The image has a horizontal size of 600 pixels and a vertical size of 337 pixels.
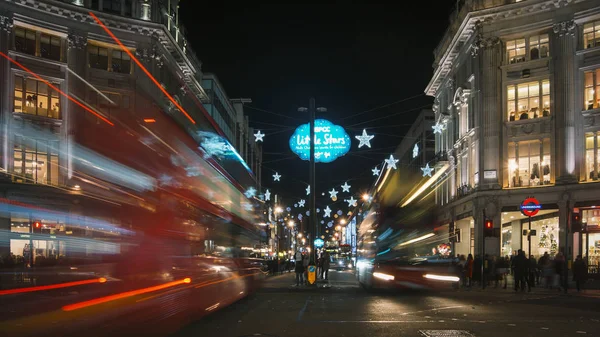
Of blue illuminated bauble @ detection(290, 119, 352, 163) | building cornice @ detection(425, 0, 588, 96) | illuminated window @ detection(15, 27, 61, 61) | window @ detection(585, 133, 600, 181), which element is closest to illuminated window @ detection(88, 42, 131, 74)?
illuminated window @ detection(15, 27, 61, 61)

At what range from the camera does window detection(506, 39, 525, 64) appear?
148ft

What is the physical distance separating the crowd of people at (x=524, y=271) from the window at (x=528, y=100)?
468 inches

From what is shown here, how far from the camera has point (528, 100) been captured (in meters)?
44.4

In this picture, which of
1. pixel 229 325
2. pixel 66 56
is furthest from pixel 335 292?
pixel 66 56

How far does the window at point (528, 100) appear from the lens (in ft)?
143

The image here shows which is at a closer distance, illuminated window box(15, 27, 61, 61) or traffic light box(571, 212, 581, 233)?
traffic light box(571, 212, 581, 233)

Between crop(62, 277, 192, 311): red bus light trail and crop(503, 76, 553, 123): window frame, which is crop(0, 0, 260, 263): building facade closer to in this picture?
crop(62, 277, 192, 311): red bus light trail

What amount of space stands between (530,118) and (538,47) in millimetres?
4589

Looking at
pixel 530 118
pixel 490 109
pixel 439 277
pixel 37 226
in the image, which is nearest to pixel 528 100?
pixel 530 118

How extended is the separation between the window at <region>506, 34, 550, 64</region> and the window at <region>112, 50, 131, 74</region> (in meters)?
26.2

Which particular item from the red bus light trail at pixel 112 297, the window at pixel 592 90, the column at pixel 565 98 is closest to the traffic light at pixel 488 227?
the column at pixel 565 98

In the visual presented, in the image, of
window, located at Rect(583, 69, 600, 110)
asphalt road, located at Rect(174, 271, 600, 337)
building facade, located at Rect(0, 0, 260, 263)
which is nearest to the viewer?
building facade, located at Rect(0, 0, 260, 263)

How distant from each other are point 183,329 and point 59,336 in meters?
3.69

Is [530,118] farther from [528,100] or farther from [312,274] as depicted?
[312,274]
